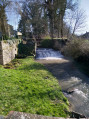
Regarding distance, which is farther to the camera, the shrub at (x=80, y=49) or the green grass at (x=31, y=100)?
the shrub at (x=80, y=49)

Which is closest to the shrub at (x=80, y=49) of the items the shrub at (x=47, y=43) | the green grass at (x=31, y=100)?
the green grass at (x=31, y=100)

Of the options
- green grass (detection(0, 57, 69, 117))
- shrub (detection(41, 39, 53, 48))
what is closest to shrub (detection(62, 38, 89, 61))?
green grass (detection(0, 57, 69, 117))

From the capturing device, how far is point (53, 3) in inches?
783

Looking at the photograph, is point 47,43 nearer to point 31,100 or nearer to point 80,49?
point 80,49

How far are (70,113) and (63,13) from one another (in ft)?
69.7

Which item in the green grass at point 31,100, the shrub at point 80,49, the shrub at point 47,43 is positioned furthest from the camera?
the shrub at point 47,43

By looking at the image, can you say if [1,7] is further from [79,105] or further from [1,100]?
[79,105]

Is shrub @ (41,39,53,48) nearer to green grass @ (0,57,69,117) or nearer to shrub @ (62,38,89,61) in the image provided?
shrub @ (62,38,89,61)

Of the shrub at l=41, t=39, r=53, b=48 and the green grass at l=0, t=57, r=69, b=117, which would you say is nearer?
the green grass at l=0, t=57, r=69, b=117

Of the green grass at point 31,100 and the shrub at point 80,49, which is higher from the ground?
the shrub at point 80,49

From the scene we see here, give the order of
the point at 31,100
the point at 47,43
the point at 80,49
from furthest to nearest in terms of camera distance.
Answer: the point at 47,43 → the point at 80,49 → the point at 31,100

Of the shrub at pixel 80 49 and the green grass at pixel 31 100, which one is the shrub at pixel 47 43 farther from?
the green grass at pixel 31 100

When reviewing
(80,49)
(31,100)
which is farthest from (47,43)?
(31,100)

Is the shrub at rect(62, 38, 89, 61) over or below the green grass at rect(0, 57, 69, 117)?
over
